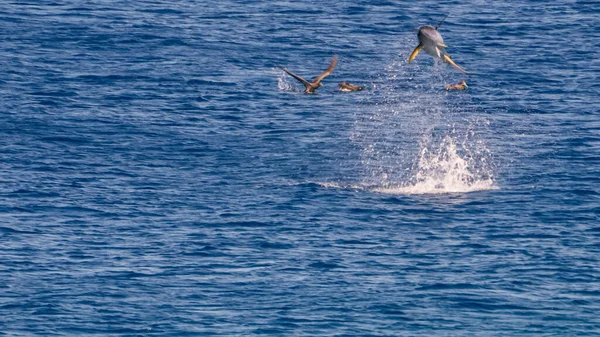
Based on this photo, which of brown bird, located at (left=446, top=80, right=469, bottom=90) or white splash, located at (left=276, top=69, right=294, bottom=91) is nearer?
brown bird, located at (left=446, top=80, right=469, bottom=90)

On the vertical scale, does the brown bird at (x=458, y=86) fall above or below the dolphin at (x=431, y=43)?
below

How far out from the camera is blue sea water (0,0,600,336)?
7500 centimetres

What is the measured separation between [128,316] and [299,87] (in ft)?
155

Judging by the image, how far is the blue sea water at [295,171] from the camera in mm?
75000

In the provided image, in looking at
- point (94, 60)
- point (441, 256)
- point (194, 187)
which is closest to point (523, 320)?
point (441, 256)

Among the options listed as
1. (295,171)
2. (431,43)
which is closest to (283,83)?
(295,171)

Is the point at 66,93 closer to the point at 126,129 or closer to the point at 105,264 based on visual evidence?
the point at 126,129

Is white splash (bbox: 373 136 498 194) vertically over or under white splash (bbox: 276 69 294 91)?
under

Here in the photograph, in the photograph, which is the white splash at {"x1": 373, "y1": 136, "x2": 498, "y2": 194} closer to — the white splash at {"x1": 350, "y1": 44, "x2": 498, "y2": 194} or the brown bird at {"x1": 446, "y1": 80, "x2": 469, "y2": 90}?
the white splash at {"x1": 350, "y1": 44, "x2": 498, "y2": 194}

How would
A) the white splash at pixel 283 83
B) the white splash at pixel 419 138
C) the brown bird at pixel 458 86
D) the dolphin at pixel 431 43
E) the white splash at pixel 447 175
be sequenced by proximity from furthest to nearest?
the white splash at pixel 283 83
the brown bird at pixel 458 86
the white splash at pixel 419 138
the white splash at pixel 447 175
the dolphin at pixel 431 43

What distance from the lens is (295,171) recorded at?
316 ft

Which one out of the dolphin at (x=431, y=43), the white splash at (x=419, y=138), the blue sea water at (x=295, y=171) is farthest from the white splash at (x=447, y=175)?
the dolphin at (x=431, y=43)

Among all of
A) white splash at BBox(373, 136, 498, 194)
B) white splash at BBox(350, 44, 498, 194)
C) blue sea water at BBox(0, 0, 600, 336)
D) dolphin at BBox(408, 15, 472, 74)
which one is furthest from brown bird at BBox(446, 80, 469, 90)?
dolphin at BBox(408, 15, 472, 74)

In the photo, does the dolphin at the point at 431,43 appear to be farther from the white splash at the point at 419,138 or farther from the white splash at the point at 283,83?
the white splash at the point at 283,83
